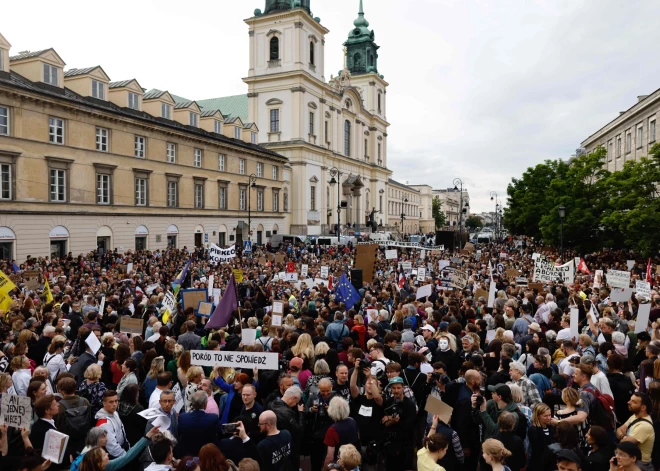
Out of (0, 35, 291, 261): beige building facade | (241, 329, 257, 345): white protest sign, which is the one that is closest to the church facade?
(0, 35, 291, 261): beige building facade

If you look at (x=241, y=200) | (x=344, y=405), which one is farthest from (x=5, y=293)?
(x=241, y=200)

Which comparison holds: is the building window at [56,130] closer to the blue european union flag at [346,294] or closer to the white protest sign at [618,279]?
the blue european union flag at [346,294]

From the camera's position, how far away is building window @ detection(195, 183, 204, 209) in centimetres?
4306

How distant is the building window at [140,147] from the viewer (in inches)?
1438

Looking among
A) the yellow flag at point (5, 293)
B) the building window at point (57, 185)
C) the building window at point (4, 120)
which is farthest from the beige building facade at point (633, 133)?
the building window at point (4, 120)

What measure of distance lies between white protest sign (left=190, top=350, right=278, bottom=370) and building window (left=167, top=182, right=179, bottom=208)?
116 feet

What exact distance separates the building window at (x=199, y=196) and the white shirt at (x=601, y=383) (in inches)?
1577

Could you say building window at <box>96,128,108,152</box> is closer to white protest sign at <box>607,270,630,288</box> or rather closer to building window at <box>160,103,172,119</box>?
building window at <box>160,103,172,119</box>

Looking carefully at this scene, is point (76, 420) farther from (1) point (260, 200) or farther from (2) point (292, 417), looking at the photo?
(1) point (260, 200)

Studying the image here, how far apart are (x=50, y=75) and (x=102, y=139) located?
191 inches

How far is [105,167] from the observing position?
111ft

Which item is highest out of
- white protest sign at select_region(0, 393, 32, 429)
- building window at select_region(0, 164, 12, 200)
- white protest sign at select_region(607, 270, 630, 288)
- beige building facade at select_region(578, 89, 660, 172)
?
beige building facade at select_region(578, 89, 660, 172)

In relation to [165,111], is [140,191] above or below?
below

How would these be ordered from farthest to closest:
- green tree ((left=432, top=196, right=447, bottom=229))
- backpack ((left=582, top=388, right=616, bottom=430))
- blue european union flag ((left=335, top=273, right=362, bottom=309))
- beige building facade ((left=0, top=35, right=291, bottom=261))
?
green tree ((left=432, top=196, right=447, bottom=229)), beige building facade ((left=0, top=35, right=291, bottom=261)), blue european union flag ((left=335, top=273, right=362, bottom=309)), backpack ((left=582, top=388, right=616, bottom=430))
